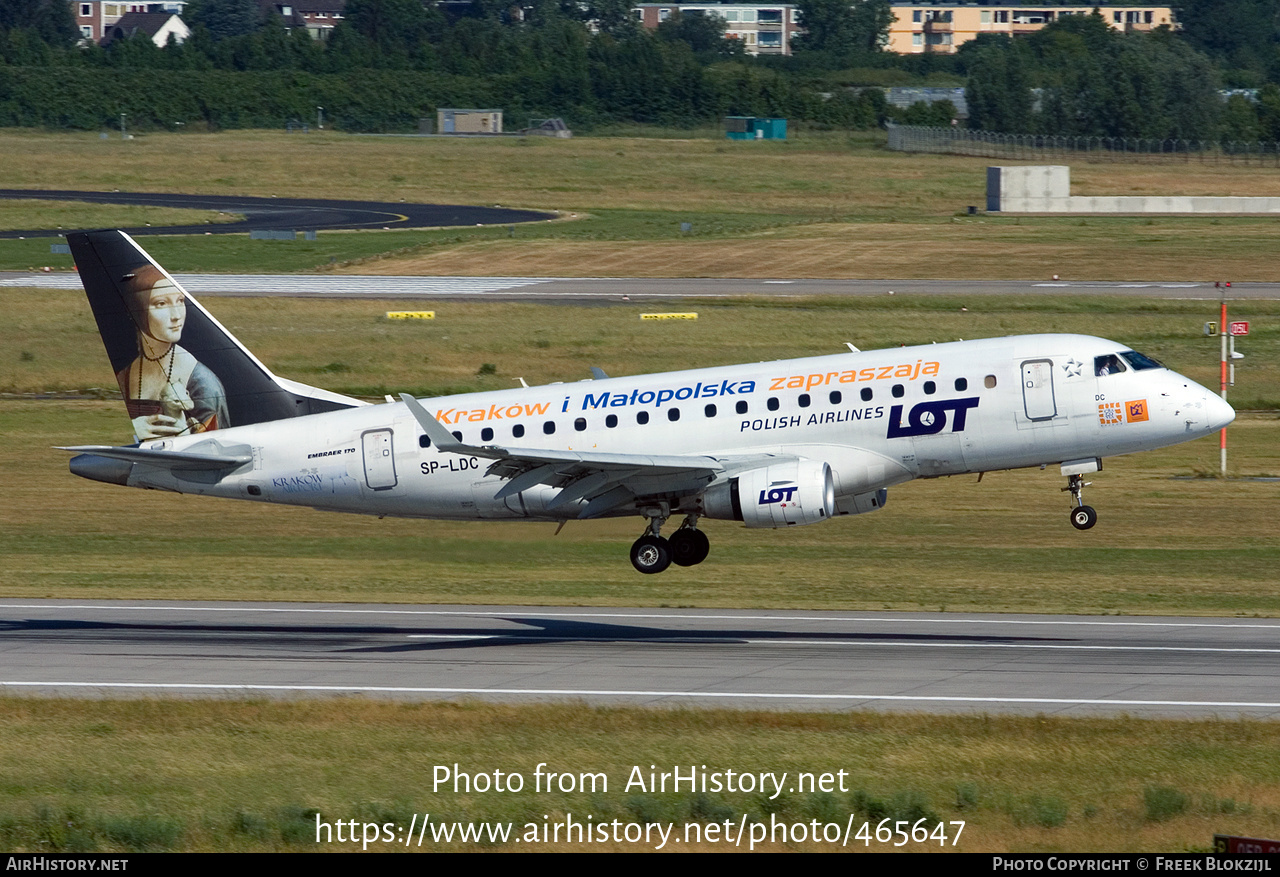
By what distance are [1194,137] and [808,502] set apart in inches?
6655

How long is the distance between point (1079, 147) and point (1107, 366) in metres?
152

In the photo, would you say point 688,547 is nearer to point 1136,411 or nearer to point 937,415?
point 937,415

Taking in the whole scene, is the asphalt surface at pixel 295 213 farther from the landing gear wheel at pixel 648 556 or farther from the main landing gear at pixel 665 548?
the landing gear wheel at pixel 648 556

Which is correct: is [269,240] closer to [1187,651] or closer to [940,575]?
[940,575]

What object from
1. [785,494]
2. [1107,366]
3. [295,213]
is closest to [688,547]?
[785,494]

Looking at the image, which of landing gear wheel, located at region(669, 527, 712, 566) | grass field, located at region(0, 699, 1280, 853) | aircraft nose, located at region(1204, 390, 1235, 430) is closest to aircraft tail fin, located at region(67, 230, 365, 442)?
landing gear wheel, located at region(669, 527, 712, 566)

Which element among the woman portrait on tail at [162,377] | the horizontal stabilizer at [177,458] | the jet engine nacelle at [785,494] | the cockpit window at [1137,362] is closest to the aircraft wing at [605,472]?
the jet engine nacelle at [785,494]

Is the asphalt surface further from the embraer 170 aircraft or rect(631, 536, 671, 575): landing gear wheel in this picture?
rect(631, 536, 671, 575): landing gear wheel

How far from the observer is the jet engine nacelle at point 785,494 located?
122 ft

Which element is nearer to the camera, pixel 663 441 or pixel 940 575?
pixel 663 441

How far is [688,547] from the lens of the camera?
4044 centimetres

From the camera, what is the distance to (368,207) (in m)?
151

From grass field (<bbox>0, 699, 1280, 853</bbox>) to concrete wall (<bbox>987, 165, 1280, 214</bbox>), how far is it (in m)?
108

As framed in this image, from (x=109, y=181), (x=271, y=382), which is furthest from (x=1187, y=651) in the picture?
(x=109, y=181)
